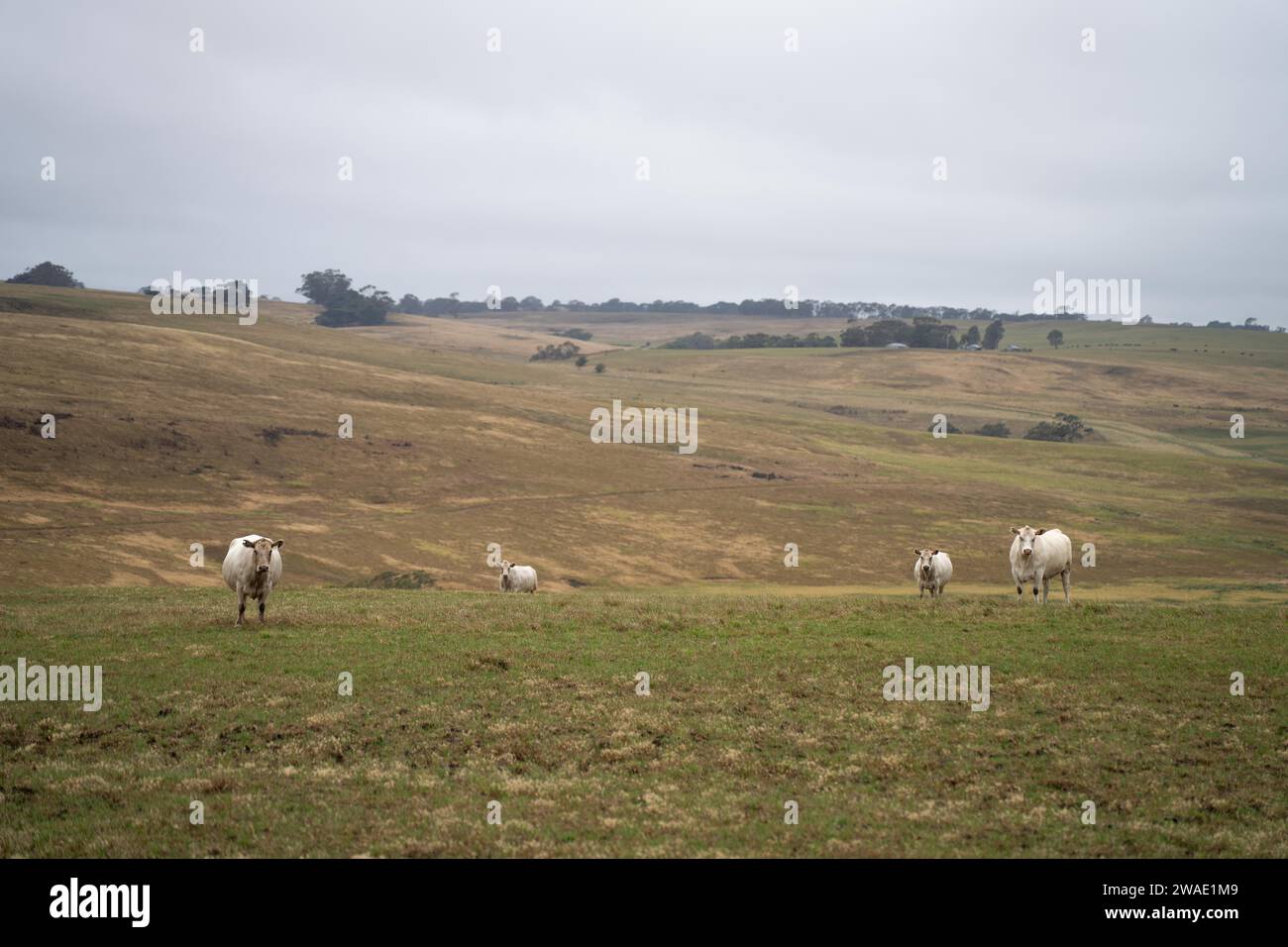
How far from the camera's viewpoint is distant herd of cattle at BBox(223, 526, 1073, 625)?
25.3m

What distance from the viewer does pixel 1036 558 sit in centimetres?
3033

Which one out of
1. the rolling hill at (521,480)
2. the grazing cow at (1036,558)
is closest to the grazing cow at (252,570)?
the rolling hill at (521,480)

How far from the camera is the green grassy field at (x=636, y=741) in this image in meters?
12.4

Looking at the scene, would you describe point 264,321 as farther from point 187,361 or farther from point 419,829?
point 419,829

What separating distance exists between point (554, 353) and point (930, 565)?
166284 millimetres

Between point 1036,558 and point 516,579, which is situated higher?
point 1036,558

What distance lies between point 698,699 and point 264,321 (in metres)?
152

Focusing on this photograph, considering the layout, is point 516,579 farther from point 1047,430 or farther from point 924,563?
point 1047,430

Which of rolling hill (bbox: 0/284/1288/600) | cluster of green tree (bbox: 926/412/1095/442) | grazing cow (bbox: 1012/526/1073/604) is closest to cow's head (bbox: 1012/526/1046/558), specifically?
grazing cow (bbox: 1012/526/1073/604)

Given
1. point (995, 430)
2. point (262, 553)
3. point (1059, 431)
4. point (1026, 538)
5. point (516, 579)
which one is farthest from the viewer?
point (995, 430)

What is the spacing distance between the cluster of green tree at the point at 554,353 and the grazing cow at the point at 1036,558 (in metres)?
163

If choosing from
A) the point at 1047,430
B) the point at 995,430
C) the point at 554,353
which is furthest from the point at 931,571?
the point at 554,353

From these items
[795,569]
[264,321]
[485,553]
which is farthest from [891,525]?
[264,321]

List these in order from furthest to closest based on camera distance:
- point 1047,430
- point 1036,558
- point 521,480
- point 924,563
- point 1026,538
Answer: point 1047,430, point 521,480, point 924,563, point 1036,558, point 1026,538
